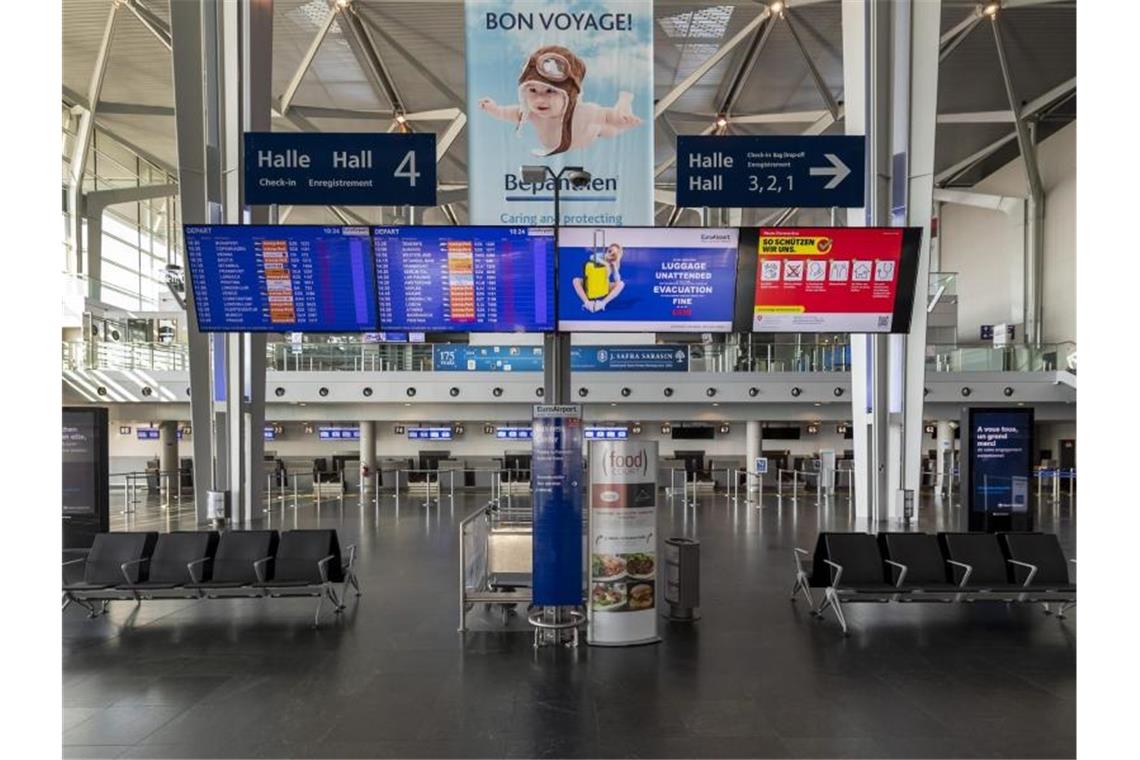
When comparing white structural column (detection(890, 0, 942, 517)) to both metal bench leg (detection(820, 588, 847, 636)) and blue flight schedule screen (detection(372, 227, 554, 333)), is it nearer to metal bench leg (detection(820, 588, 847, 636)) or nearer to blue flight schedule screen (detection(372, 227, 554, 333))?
Answer: metal bench leg (detection(820, 588, 847, 636))

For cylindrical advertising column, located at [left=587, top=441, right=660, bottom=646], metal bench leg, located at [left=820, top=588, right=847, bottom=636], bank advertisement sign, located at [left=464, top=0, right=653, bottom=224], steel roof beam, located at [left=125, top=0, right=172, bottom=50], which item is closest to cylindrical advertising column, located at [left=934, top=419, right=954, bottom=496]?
metal bench leg, located at [left=820, top=588, right=847, bottom=636]

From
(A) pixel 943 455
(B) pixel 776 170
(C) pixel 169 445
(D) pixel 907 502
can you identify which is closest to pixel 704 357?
(A) pixel 943 455

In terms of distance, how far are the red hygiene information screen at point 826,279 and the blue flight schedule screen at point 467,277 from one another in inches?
107

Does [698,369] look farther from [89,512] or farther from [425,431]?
[89,512]

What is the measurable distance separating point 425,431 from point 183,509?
939cm

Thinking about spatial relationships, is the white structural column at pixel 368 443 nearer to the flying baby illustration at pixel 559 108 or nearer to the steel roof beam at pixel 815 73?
the flying baby illustration at pixel 559 108

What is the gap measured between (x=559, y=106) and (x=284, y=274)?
4100 mm

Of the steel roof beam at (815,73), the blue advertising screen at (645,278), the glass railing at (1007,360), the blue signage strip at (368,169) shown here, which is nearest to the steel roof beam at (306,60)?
the steel roof beam at (815,73)

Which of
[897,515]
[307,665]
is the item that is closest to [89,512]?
[307,665]

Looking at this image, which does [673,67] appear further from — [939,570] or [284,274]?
[939,570]

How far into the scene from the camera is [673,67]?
81.8ft

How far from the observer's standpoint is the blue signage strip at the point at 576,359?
23.8 metres

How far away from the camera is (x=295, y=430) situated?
2836 cm

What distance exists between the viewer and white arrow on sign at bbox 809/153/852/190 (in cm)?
899
